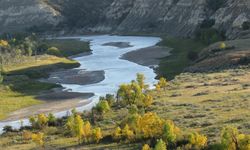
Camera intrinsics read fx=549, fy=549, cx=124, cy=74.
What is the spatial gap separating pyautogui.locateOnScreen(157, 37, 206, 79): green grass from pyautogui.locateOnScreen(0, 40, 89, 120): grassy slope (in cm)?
2771

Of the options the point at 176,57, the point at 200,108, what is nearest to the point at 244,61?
the point at 176,57

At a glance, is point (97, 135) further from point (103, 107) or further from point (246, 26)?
point (246, 26)

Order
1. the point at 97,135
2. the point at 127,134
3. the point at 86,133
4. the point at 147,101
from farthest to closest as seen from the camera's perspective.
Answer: the point at 147,101
the point at 86,133
the point at 97,135
the point at 127,134

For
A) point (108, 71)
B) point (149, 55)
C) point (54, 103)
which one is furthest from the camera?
point (149, 55)

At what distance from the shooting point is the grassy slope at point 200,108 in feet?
219

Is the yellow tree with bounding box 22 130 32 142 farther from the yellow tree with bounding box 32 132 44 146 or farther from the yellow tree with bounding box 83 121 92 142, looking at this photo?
the yellow tree with bounding box 83 121 92 142

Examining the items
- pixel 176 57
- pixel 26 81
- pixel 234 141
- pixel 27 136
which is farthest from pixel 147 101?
pixel 176 57

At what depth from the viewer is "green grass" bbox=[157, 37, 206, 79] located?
136 m

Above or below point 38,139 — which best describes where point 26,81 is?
above

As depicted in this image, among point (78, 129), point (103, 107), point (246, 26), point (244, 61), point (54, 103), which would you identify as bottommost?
point (78, 129)

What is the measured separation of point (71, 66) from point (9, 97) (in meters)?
47.4

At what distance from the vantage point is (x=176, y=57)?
15788 centimetres

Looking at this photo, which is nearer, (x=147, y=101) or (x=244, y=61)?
(x=147, y=101)

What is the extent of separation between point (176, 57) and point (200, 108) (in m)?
79.2
